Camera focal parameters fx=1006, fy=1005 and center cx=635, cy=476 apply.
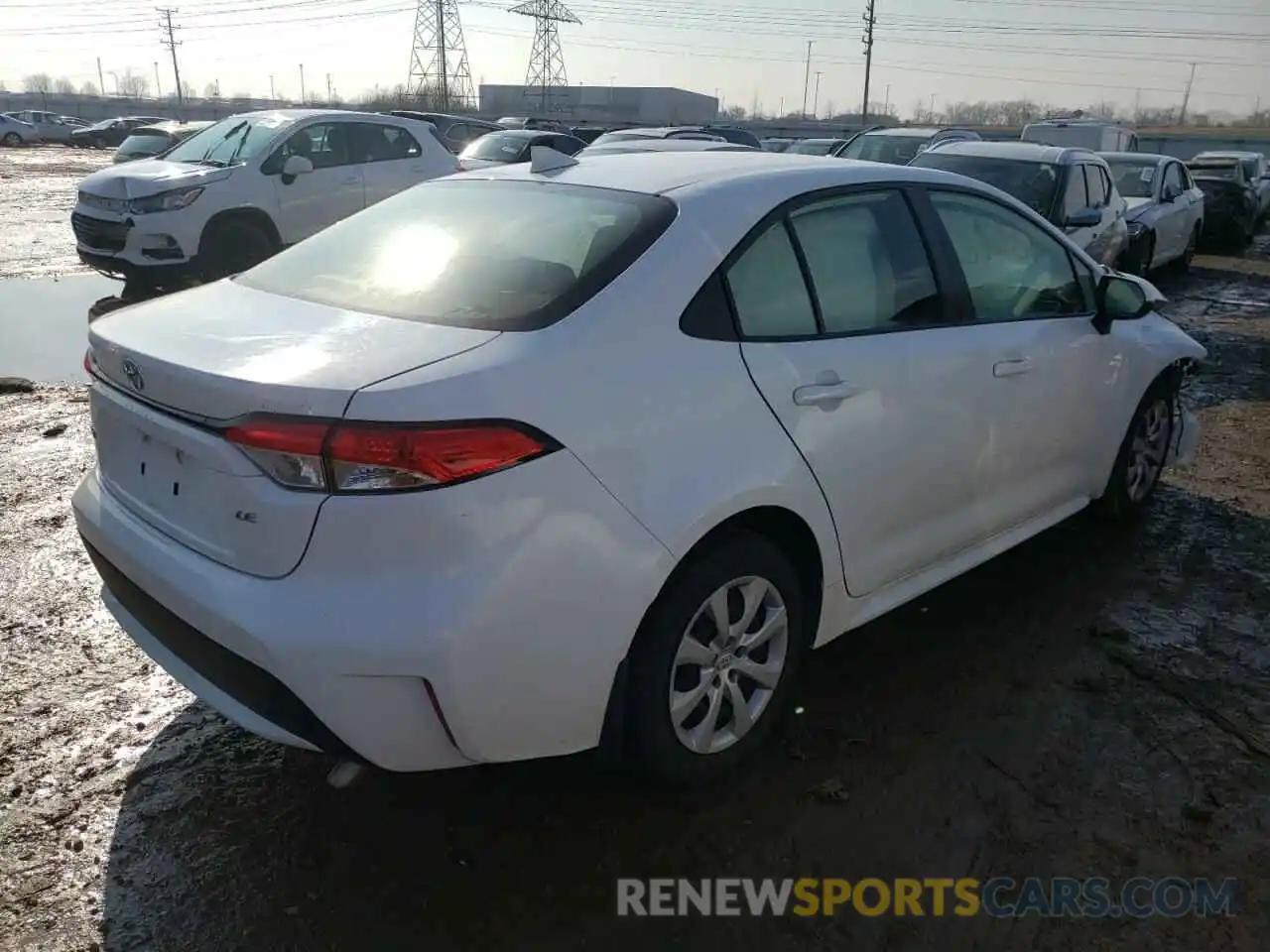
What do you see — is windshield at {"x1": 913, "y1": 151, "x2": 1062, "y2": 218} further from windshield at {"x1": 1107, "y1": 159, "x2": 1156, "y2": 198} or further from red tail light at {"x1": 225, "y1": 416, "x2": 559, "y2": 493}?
red tail light at {"x1": 225, "y1": 416, "x2": 559, "y2": 493}

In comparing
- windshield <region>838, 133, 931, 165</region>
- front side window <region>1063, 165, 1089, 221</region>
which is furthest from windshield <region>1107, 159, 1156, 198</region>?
front side window <region>1063, 165, 1089, 221</region>

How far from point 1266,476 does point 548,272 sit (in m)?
4.87

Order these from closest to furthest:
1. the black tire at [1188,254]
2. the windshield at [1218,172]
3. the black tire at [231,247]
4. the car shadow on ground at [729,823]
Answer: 1. the car shadow on ground at [729,823]
2. the black tire at [231,247]
3. the black tire at [1188,254]
4. the windshield at [1218,172]

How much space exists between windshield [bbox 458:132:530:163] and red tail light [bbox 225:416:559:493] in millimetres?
13417

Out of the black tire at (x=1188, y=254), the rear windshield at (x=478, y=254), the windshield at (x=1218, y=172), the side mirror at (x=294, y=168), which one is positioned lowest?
the black tire at (x=1188, y=254)

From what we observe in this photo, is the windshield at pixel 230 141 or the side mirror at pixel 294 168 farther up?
the windshield at pixel 230 141

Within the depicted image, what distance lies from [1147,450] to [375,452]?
4042mm

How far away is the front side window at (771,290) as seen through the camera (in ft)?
8.97

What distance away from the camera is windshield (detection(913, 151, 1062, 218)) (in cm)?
935

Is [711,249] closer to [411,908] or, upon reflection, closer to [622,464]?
[622,464]

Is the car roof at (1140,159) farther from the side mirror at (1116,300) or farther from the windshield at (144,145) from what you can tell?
the windshield at (144,145)

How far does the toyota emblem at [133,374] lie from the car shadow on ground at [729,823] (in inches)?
44.6

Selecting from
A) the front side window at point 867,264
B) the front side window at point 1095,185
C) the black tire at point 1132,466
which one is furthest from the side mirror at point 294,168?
the black tire at point 1132,466

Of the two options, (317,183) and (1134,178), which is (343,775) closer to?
(317,183)
